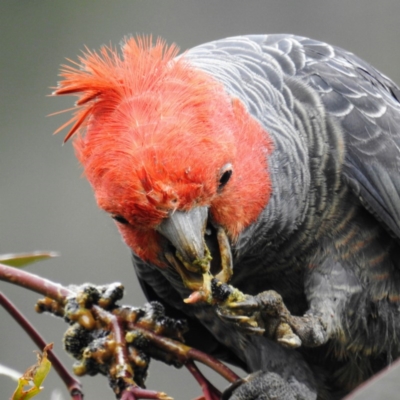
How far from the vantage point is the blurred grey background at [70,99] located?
19.4 ft

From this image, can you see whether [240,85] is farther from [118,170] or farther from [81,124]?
[118,170]

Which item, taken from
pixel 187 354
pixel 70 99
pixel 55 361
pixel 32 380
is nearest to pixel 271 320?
pixel 187 354

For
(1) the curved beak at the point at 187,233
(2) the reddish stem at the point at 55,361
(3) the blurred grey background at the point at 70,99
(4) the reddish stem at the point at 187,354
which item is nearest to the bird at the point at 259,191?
(1) the curved beak at the point at 187,233

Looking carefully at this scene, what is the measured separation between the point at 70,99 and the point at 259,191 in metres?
4.20

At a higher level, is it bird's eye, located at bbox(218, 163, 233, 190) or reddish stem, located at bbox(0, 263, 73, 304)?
bird's eye, located at bbox(218, 163, 233, 190)

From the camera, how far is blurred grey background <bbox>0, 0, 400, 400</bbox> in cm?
591

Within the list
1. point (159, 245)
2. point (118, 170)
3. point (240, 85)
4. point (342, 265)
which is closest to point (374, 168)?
point (342, 265)

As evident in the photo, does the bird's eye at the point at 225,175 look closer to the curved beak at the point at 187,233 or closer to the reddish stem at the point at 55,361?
the curved beak at the point at 187,233

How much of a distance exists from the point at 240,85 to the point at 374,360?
121cm

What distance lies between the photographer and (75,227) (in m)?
6.04

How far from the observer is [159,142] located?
5.94 feet

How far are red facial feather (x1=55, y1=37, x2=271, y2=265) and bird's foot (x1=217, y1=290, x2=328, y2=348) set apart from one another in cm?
23

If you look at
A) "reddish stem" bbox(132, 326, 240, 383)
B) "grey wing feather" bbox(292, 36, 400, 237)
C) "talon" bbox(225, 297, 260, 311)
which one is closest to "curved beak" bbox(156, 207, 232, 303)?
"talon" bbox(225, 297, 260, 311)

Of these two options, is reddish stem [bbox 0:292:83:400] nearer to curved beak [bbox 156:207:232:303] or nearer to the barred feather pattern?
curved beak [bbox 156:207:232:303]
